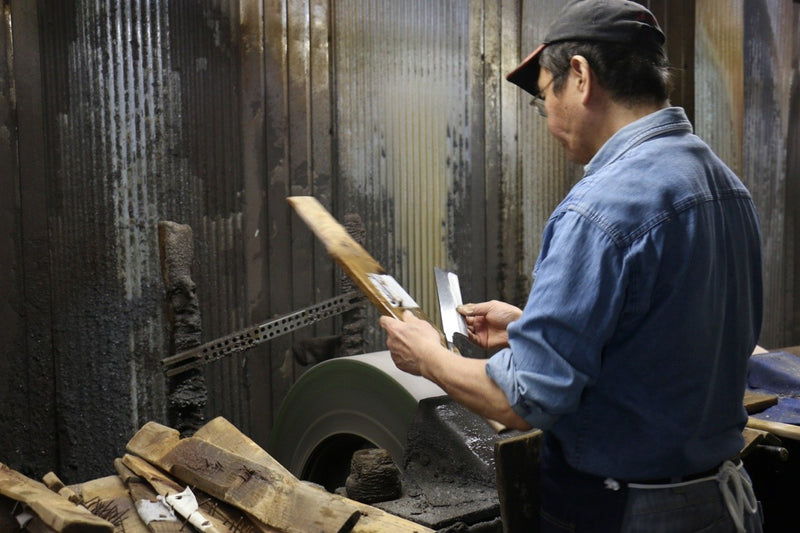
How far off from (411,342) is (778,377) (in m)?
1.82

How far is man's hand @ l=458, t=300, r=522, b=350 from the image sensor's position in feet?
6.43

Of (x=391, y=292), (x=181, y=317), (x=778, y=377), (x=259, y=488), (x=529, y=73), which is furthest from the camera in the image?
(x=181, y=317)

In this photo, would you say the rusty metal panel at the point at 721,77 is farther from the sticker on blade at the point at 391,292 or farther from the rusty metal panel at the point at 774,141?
the sticker on blade at the point at 391,292

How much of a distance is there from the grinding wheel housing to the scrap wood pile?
0.58m

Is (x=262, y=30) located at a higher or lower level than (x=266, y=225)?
higher

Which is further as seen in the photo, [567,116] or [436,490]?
[436,490]

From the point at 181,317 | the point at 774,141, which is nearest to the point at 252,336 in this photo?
the point at 181,317

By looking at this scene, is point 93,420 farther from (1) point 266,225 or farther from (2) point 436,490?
(2) point 436,490

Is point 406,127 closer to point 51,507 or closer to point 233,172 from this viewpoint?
point 233,172

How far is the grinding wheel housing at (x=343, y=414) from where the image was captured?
2482mm

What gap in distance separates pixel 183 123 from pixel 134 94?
301 millimetres

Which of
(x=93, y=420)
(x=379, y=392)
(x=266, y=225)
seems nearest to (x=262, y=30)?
(x=266, y=225)

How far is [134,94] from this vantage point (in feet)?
13.4

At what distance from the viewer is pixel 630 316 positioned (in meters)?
1.22
